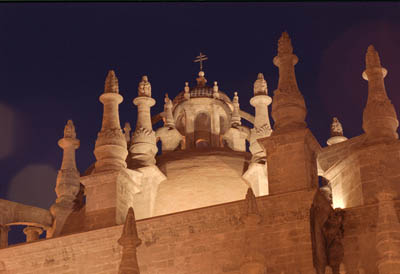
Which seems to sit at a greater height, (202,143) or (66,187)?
(202,143)

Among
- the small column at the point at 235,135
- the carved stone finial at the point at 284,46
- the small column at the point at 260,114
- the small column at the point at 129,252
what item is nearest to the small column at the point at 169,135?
the small column at the point at 235,135

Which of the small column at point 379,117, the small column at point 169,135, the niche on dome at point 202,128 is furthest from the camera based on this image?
the niche on dome at point 202,128

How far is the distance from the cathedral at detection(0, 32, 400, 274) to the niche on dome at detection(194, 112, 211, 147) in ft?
7.27

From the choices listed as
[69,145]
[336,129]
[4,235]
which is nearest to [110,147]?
[69,145]

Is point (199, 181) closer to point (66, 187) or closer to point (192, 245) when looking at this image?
point (66, 187)

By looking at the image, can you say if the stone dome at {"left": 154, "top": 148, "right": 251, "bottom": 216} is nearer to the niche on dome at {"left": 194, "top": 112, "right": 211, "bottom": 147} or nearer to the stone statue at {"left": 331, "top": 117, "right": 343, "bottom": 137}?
the niche on dome at {"left": 194, "top": 112, "right": 211, "bottom": 147}

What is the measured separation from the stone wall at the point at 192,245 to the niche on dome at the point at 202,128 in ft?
35.1

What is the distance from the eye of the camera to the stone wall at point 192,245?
29.2 meters

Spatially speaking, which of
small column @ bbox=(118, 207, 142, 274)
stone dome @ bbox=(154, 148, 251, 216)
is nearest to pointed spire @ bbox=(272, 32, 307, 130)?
stone dome @ bbox=(154, 148, 251, 216)

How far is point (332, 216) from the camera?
1230 inches

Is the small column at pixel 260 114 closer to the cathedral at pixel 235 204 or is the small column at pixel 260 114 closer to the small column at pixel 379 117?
the cathedral at pixel 235 204

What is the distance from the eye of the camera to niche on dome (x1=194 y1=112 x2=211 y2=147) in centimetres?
4197

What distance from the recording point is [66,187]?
3919cm

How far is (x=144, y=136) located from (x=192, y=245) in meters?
7.59
